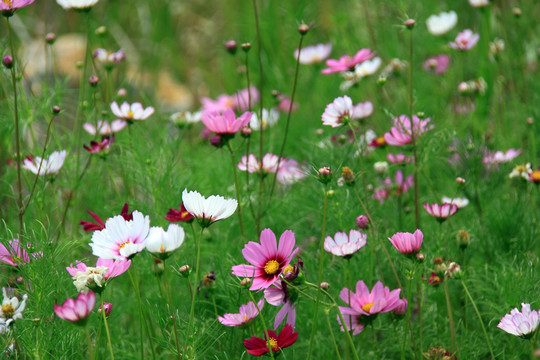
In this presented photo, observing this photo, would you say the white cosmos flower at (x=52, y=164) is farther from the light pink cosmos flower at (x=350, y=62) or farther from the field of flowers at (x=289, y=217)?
the light pink cosmos flower at (x=350, y=62)

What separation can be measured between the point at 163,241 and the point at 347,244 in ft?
0.93

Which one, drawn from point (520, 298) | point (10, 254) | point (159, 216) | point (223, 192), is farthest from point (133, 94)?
point (520, 298)

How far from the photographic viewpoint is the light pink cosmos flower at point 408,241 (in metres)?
0.86

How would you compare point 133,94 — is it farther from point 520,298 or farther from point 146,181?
point 520,298

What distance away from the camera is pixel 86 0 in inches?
51.7

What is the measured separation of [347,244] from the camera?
3.12ft

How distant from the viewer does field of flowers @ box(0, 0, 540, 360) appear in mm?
894

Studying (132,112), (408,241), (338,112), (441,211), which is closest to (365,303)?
(408,241)

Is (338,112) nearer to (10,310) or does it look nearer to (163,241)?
(163,241)

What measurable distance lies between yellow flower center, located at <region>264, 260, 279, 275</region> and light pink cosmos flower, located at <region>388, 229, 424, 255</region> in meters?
0.16

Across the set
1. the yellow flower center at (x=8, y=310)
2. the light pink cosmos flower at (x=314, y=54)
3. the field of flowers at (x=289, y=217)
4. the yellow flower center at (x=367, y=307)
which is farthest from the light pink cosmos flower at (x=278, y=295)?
the light pink cosmos flower at (x=314, y=54)

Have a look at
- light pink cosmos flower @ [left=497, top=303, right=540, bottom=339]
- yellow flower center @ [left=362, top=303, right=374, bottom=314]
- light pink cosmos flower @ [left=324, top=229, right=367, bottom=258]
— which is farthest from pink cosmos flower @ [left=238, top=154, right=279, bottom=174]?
light pink cosmos flower @ [left=497, top=303, right=540, bottom=339]

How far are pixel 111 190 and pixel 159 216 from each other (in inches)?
14.9

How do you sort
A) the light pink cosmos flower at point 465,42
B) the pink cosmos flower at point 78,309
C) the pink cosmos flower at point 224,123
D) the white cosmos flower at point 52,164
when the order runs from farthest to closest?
1. the light pink cosmos flower at point 465,42
2. the white cosmos flower at point 52,164
3. the pink cosmos flower at point 224,123
4. the pink cosmos flower at point 78,309
